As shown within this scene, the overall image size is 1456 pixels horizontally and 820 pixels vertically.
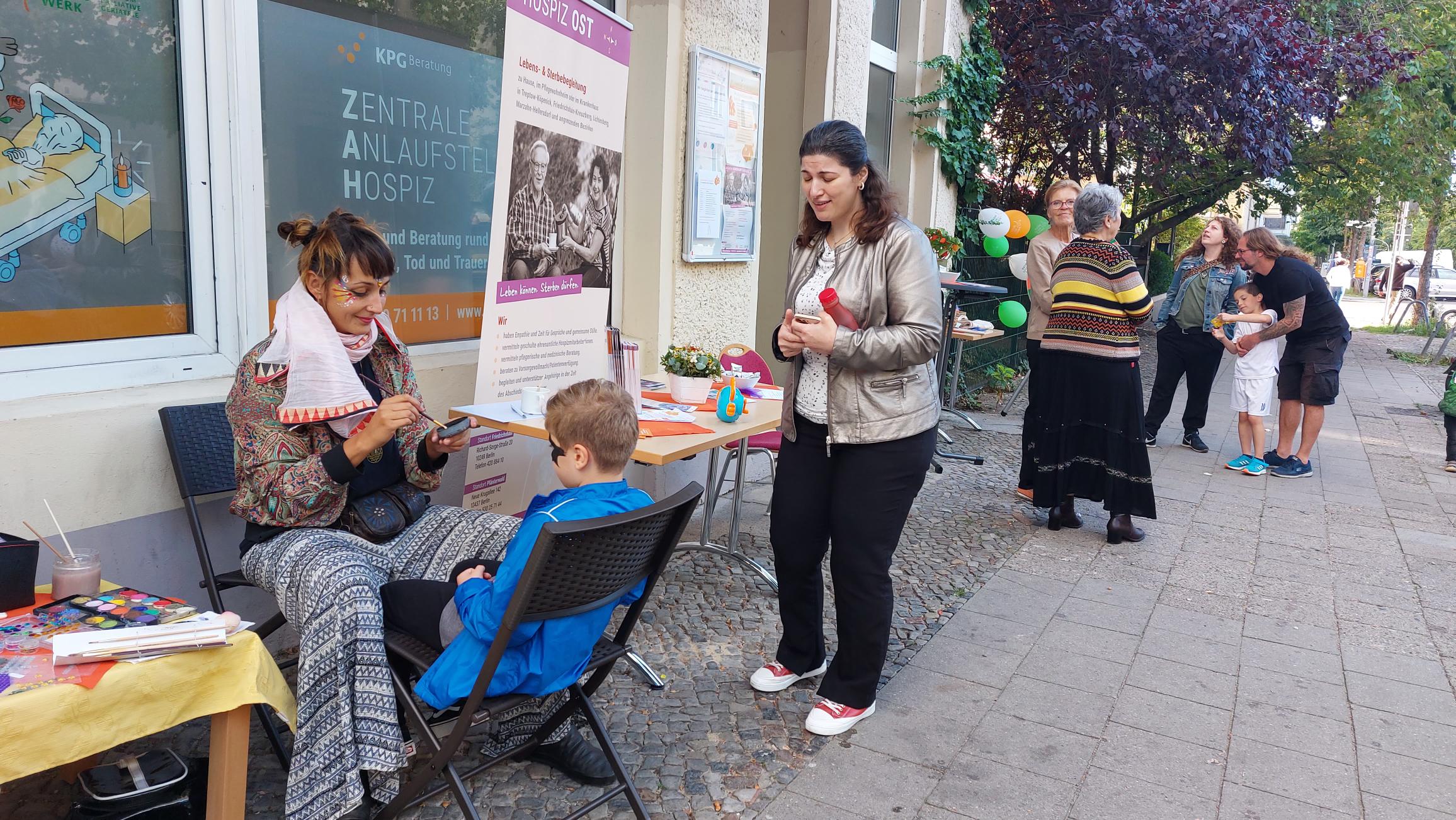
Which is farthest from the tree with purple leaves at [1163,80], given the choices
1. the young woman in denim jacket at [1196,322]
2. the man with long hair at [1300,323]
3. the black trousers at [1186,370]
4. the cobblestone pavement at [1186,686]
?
the cobblestone pavement at [1186,686]

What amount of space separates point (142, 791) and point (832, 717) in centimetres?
184

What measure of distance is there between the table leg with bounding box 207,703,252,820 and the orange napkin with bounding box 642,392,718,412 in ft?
7.02

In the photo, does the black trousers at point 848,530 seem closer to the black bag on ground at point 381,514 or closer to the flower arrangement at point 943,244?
the black bag on ground at point 381,514

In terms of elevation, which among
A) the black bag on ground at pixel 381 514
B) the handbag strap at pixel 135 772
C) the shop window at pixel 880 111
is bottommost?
the handbag strap at pixel 135 772

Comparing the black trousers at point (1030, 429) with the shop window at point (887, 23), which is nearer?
the black trousers at point (1030, 429)

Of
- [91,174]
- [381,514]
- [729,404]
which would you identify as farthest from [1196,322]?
[91,174]

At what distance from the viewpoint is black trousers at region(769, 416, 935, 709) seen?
2973 millimetres

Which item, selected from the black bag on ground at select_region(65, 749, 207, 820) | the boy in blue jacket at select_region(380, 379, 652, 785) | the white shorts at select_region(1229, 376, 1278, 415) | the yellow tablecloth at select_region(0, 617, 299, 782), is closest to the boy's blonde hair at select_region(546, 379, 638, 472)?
the boy in blue jacket at select_region(380, 379, 652, 785)

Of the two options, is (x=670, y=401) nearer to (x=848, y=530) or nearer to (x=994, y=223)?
(x=848, y=530)

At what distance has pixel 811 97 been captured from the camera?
6656mm

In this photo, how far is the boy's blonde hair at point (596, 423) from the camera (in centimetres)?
234

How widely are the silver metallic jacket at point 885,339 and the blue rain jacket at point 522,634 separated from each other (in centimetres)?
83

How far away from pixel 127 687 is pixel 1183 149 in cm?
1206

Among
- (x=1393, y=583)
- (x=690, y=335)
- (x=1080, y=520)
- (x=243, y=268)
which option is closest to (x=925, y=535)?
(x=1080, y=520)
